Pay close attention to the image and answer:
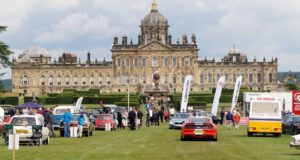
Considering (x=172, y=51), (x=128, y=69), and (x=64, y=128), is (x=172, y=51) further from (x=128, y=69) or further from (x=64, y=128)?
(x=64, y=128)

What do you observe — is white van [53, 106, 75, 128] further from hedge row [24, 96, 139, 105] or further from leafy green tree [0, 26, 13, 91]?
hedge row [24, 96, 139, 105]

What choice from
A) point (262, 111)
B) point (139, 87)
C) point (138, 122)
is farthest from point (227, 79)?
point (262, 111)

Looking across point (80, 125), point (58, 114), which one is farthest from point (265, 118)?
point (58, 114)

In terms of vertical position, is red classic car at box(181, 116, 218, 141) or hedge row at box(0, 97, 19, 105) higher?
hedge row at box(0, 97, 19, 105)

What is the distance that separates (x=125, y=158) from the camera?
90.1 feet

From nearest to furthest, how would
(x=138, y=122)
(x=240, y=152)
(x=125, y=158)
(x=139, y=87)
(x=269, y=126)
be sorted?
(x=125, y=158) < (x=240, y=152) < (x=269, y=126) < (x=138, y=122) < (x=139, y=87)

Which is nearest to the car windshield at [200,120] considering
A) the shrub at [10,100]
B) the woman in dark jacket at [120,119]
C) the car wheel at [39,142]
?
the car wheel at [39,142]

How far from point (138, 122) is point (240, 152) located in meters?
28.3

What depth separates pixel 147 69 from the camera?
166 meters

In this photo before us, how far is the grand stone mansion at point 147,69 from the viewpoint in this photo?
165 meters

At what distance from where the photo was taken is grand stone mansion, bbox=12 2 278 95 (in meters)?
165

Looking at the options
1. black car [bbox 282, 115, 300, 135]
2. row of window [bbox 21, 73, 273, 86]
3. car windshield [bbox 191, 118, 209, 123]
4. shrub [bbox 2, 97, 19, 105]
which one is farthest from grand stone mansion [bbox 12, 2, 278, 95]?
car windshield [bbox 191, 118, 209, 123]

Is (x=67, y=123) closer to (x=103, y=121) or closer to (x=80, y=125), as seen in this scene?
(x=80, y=125)

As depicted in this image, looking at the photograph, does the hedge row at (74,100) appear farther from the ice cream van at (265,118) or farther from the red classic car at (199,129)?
the red classic car at (199,129)
